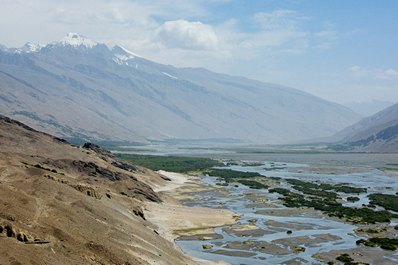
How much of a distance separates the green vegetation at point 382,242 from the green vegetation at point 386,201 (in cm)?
3448

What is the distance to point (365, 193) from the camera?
5448 inches

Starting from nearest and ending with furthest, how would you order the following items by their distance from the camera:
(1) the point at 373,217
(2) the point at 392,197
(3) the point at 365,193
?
(1) the point at 373,217 → (2) the point at 392,197 → (3) the point at 365,193

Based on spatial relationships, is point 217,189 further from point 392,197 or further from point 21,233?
point 21,233

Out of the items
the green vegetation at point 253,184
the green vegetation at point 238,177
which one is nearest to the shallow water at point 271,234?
the green vegetation at point 253,184

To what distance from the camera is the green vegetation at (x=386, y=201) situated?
111 m

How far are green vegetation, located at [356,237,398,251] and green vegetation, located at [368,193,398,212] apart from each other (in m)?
34.5

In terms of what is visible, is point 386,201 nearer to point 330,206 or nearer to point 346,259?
point 330,206

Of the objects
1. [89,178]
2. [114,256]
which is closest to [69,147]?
[89,178]

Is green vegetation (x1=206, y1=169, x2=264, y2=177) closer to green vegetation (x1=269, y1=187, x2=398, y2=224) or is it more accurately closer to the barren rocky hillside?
green vegetation (x1=269, y1=187, x2=398, y2=224)

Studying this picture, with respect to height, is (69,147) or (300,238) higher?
(69,147)

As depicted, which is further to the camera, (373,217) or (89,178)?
(89,178)

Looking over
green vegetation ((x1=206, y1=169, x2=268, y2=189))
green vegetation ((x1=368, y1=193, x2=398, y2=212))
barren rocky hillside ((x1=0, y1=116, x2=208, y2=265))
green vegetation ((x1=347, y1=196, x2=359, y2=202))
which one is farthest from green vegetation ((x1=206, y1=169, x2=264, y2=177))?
barren rocky hillside ((x1=0, y1=116, x2=208, y2=265))

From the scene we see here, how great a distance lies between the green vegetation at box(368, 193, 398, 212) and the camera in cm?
11088

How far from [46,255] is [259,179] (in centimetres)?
13249
